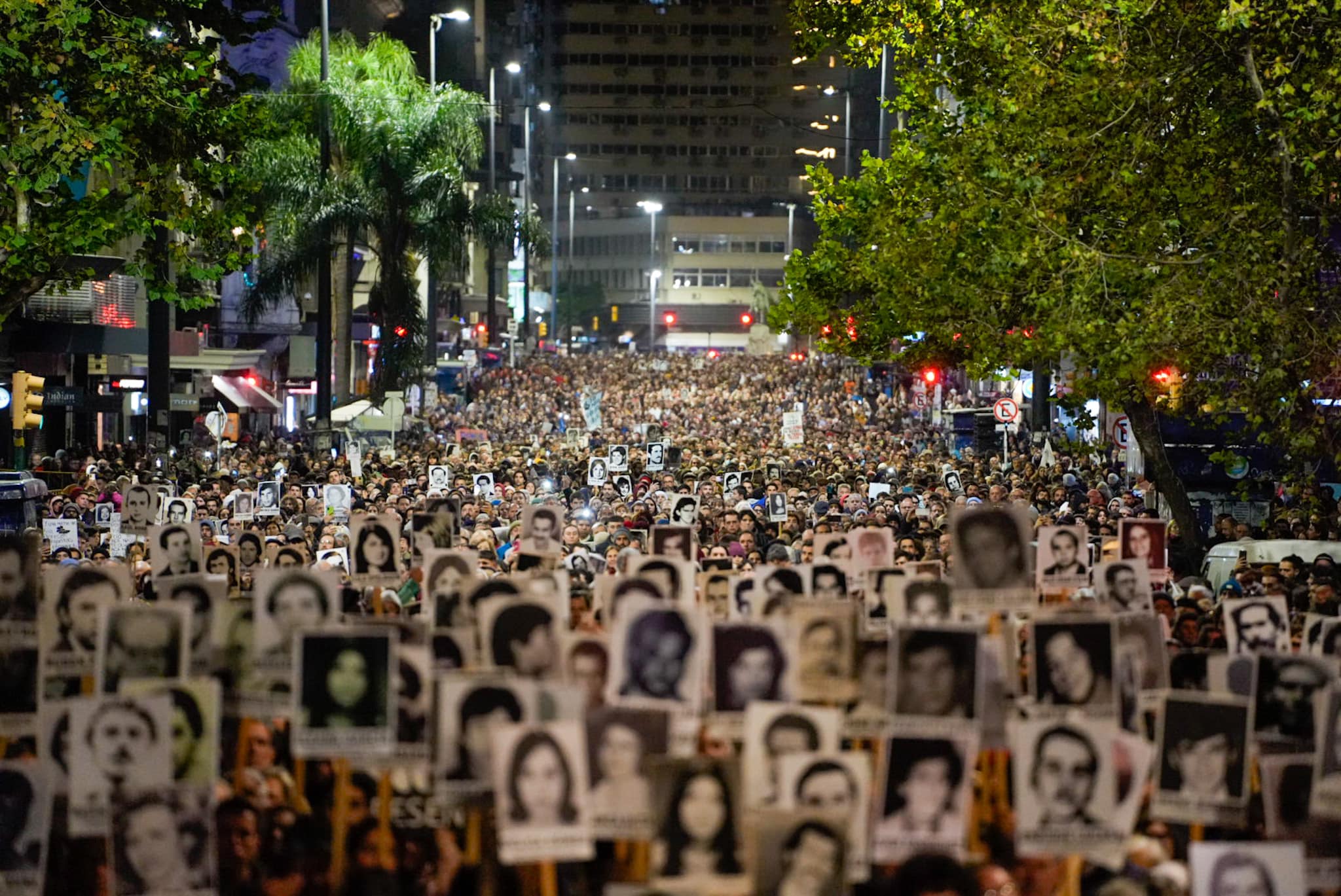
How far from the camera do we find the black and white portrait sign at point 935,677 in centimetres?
729

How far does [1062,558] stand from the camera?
12.4 meters

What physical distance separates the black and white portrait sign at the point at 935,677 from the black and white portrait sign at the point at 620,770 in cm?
100

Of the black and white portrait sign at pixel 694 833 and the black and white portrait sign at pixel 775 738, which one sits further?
the black and white portrait sign at pixel 775 738

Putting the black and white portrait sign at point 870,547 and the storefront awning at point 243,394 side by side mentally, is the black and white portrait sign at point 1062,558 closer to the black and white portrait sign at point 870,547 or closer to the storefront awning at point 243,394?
the black and white portrait sign at point 870,547

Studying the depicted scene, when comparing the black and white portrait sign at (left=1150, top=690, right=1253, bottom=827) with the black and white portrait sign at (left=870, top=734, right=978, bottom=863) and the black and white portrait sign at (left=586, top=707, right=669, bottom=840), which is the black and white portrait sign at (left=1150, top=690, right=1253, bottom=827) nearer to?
the black and white portrait sign at (left=870, top=734, right=978, bottom=863)

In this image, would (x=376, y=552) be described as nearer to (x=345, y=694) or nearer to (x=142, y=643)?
(x=142, y=643)

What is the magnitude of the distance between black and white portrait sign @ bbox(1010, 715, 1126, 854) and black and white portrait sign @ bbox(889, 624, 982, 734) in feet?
1.14

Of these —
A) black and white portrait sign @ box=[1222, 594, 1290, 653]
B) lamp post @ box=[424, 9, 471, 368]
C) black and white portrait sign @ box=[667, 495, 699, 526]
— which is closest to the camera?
black and white portrait sign @ box=[1222, 594, 1290, 653]

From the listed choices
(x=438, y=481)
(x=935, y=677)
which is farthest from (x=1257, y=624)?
(x=438, y=481)

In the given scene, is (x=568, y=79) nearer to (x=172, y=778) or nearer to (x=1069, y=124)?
(x=1069, y=124)

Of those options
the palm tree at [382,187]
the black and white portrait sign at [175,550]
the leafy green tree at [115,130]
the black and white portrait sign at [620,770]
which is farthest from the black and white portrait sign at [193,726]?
the palm tree at [382,187]

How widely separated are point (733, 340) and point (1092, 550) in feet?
452

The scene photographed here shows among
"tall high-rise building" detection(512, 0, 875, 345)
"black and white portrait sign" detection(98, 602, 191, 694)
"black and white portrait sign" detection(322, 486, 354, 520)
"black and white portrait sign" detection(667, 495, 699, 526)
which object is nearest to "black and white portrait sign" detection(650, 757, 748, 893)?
"black and white portrait sign" detection(98, 602, 191, 694)

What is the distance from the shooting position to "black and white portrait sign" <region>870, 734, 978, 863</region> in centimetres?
683
